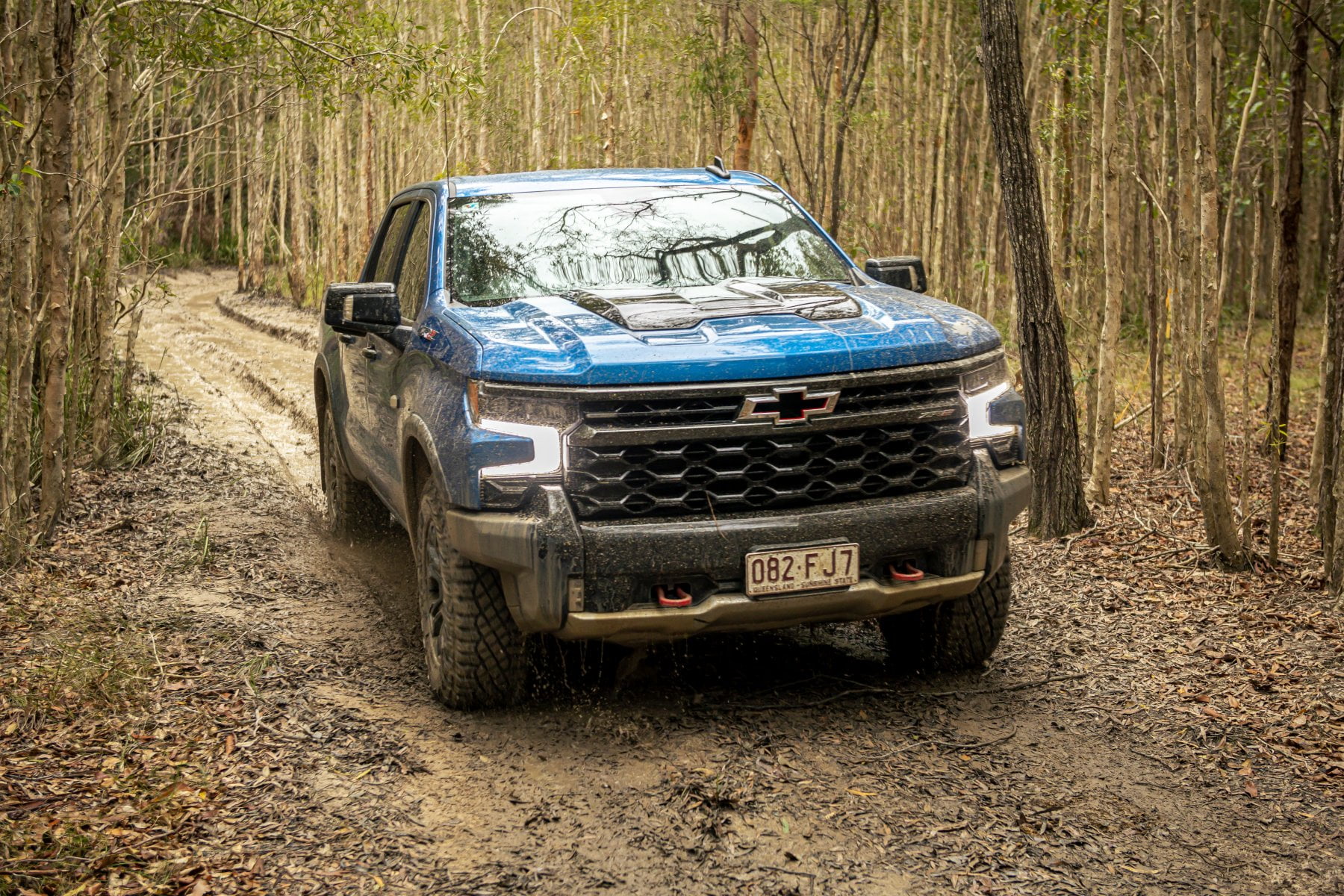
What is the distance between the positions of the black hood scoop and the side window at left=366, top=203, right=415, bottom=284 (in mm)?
1536

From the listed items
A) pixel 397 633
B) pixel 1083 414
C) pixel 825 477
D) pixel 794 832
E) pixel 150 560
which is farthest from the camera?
pixel 1083 414

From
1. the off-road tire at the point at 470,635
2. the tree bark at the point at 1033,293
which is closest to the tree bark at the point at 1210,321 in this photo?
the tree bark at the point at 1033,293

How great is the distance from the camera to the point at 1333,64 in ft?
26.1

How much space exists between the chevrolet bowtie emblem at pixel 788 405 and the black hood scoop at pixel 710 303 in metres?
0.39

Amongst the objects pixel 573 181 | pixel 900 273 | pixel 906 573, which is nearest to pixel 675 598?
pixel 906 573

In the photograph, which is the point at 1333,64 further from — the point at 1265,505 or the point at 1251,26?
the point at 1251,26

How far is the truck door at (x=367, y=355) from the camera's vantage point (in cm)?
588

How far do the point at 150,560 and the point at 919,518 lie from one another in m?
4.29

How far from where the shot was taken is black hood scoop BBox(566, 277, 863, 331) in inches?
174

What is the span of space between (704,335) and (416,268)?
1.80 metres

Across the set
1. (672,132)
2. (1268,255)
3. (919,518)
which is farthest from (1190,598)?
(672,132)

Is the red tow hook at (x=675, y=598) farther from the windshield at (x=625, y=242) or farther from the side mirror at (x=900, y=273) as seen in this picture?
the side mirror at (x=900, y=273)

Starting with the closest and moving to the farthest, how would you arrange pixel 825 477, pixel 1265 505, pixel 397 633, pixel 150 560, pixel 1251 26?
pixel 825 477, pixel 397 633, pixel 150 560, pixel 1265 505, pixel 1251 26

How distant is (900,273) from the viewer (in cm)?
554
